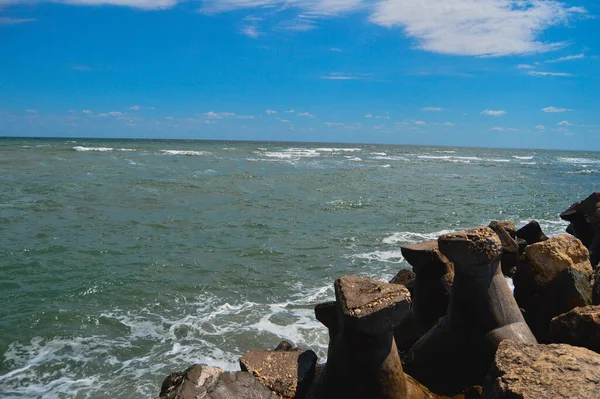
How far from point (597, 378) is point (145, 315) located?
6669 millimetres

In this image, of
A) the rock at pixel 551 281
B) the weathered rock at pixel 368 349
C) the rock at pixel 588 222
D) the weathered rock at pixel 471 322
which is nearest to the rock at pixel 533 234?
the rock at pixel 588 222

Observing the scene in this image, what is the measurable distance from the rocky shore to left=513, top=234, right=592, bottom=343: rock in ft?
0.04

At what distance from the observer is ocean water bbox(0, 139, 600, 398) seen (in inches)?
262

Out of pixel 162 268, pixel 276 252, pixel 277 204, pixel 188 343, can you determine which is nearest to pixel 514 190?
pixel 277 204

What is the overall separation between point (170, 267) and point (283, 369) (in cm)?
660

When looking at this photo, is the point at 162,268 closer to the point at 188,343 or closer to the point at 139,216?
the point at 188,343

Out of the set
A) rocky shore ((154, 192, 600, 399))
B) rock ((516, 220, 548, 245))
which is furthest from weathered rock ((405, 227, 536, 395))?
rock ((516, 220, 548, 245))

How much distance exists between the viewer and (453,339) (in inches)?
198

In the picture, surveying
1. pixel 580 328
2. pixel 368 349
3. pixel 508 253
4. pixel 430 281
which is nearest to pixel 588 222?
pixel 508 253

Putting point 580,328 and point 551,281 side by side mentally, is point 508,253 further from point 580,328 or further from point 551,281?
point 580,328

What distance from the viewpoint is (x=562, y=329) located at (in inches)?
180

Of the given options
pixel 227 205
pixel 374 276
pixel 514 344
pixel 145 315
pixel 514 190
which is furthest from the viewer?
pixel 514 190

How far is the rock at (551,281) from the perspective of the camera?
5.66 m

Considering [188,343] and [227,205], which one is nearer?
[188,343]
